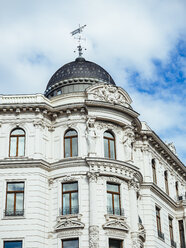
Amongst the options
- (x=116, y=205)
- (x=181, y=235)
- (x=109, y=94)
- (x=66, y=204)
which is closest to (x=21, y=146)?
(x=66, y=204)

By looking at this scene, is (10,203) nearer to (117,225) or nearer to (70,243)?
(70,243)

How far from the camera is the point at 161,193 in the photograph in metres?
45.4

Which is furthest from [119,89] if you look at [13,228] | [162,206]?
[13,228]

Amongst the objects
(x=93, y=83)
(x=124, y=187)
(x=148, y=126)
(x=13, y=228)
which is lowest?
(x=13, y=228)

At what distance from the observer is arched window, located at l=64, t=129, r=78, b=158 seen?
39406mm

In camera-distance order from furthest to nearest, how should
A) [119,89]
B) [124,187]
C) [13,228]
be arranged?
1. [119,89]
2. [124,187]
3. [13,228]

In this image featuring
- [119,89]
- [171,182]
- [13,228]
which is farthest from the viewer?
[171,182]

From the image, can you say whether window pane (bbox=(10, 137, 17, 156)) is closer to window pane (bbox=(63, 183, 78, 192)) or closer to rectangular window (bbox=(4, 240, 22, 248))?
window pane (bbox=(63, 183, 78, 192))

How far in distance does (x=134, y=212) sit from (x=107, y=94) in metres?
10.0

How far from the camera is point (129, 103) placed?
141 feet

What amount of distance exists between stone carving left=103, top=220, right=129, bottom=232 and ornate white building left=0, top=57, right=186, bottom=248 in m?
0.07

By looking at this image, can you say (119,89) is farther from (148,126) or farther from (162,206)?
(162,206)

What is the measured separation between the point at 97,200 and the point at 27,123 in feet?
28.0

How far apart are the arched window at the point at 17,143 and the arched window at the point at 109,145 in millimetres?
6636
